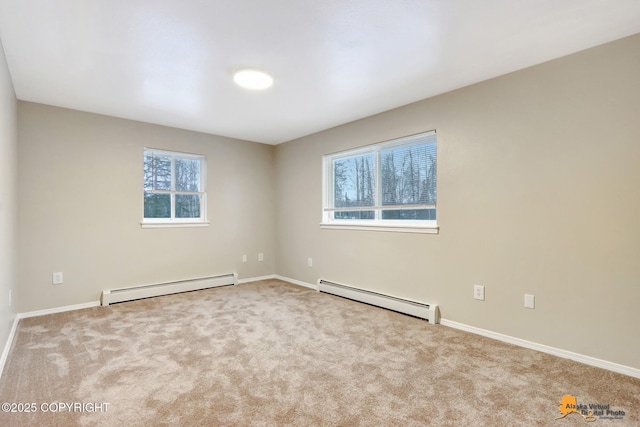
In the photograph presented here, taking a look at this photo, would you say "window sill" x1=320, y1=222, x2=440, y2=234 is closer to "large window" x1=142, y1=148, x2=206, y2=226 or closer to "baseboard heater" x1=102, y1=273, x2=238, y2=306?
"baseboard heater" x1=102, y1=273, x2=238, y2=306

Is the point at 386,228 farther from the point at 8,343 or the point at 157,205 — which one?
the point at 8,343

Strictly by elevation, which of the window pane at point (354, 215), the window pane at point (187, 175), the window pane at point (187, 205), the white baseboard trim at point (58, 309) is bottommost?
the white baseboard trim at point (58, 309)

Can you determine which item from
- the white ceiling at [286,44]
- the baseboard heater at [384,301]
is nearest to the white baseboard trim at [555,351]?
the baseboard heater at [384,301]

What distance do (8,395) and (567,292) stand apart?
3.76 meters

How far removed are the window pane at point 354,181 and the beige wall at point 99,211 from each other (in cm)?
165

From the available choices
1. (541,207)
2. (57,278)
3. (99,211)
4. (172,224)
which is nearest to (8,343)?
(57,278)

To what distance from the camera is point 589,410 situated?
1.74 metres

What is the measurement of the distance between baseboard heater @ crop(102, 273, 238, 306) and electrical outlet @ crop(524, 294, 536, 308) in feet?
12.2

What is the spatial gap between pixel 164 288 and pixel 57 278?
112 centimetres

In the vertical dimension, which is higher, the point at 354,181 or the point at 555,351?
the point at 354,181

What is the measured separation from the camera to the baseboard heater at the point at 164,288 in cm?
377

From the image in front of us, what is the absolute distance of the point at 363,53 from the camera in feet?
7.70

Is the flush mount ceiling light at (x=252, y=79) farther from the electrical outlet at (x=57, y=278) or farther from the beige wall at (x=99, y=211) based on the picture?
the electrical outlet at (x=57, y=278)

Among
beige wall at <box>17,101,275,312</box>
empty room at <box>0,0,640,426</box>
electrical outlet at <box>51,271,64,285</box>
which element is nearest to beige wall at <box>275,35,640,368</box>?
empty room at <box>0,0,640,426</box>
